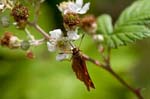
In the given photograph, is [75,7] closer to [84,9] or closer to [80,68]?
[84,9]

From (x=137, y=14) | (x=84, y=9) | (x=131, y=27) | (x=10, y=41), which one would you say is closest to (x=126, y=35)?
(x=131, y=27)

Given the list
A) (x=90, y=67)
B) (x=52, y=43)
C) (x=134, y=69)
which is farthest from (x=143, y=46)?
(x=52, y=43)

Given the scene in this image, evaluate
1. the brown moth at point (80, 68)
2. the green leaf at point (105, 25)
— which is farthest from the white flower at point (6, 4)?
the green leaf at point (105, 25)

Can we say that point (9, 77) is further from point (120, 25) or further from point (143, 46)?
point (120, 25)

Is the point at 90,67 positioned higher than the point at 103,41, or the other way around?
the point at 103,41

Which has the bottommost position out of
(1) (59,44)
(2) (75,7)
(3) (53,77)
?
(3) (53,77)

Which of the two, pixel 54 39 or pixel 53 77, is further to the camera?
pixel 53 77
